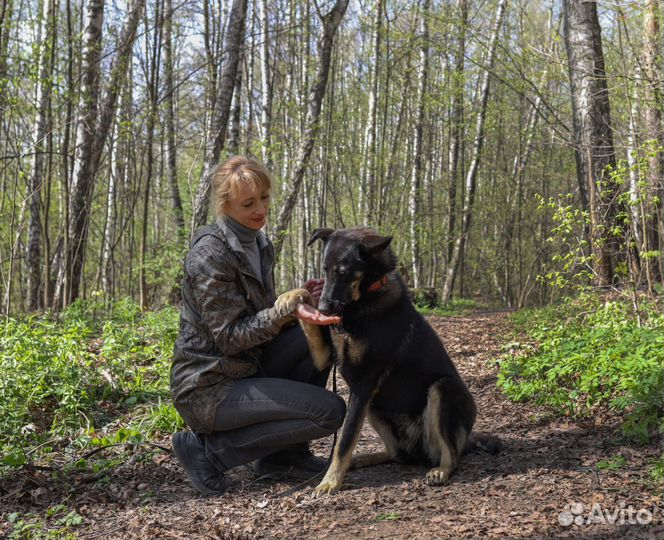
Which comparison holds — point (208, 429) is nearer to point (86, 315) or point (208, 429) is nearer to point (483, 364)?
point (483, 364)

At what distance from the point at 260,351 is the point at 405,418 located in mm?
1074

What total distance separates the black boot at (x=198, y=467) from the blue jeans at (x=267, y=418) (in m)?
0.05

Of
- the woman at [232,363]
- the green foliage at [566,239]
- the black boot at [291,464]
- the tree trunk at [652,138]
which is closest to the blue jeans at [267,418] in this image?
the woman at [232,363]

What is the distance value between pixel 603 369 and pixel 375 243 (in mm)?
2387

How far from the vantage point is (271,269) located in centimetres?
428

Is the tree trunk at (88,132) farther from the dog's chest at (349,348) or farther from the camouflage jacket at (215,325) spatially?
the dog's chest at (349,348)

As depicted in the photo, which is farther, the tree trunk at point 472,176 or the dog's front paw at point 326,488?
the tree trunk at point 472,176

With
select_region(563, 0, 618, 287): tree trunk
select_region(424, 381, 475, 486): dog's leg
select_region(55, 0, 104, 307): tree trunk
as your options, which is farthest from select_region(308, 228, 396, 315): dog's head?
select_region(55, 0, 104, 307): tree trunk

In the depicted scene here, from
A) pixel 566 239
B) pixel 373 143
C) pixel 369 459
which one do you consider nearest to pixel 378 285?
pixel 369 459

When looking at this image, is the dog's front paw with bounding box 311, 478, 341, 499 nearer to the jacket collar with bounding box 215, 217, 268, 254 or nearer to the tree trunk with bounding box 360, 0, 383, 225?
the jacket collar with bounding box 215, 217, 268, 254

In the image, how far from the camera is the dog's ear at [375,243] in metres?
3.55

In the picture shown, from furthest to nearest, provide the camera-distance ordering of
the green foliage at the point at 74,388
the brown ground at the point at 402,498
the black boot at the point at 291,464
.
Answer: the green foliage at the point at 74,388, the black boot at the point at 291,464, the brown ground at the point at 402,498

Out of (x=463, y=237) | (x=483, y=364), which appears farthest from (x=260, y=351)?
(x=463, y=237)

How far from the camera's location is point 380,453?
4.13m
